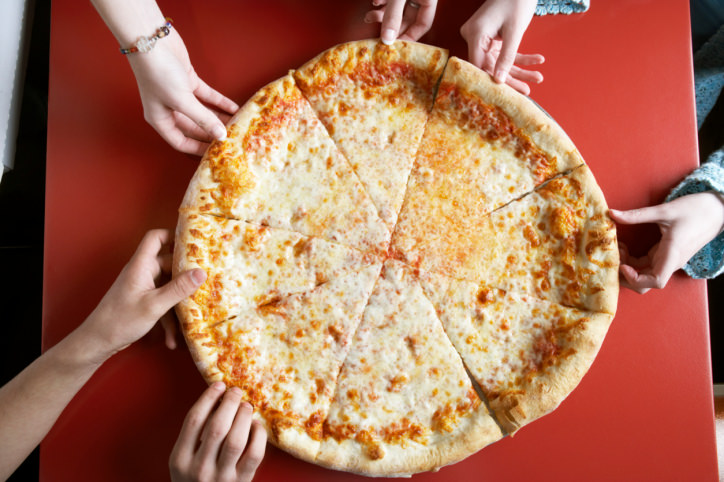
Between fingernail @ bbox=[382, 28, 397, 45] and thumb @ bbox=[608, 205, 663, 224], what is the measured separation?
118 cm

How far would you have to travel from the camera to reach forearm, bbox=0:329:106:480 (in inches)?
78.8

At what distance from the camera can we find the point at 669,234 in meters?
2.13

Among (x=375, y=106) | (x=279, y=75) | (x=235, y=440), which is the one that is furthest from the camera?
(x=279, y=75)

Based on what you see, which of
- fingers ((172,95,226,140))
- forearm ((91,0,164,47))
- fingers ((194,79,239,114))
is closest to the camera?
forearm ((91,0,164,47))

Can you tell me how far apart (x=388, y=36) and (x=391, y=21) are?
6cm

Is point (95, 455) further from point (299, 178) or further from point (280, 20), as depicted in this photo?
point (280, 20)

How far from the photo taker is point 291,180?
2.28 m

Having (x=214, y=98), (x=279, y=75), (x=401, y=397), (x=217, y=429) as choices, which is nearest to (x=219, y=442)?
(x=217, y=429)

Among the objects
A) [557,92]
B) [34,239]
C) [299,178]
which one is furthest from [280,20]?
[34,239]

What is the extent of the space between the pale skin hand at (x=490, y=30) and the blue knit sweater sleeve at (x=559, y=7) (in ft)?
0.88

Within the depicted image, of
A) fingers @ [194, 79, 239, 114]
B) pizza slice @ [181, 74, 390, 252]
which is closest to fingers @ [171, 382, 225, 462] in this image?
pizza slice @ [181, 74, 390, 252]

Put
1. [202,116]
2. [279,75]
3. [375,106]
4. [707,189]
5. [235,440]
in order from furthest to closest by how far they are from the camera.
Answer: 1. [279,75]
2. [375,106]
3. [707,189]
4. [202,116]
5. [235,440]

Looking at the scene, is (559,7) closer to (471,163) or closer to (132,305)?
(471,163)

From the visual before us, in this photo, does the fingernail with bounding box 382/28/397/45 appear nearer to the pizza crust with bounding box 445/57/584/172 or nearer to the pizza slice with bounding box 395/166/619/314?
the pizza crust with bounding box 445/57/584/172
